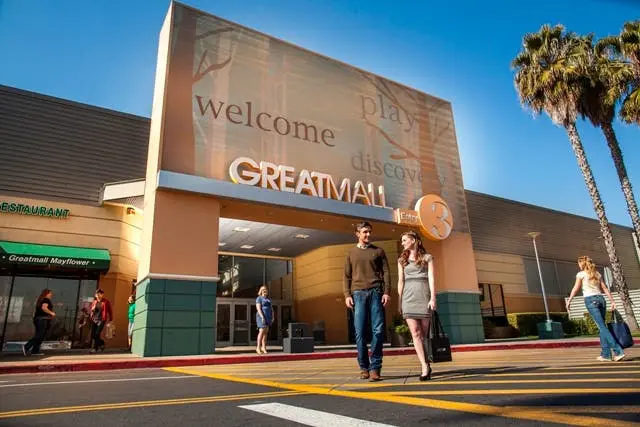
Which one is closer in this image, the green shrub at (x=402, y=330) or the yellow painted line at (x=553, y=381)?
the yellow painted line at (x=553, y=381)

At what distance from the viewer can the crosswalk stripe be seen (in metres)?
2.25

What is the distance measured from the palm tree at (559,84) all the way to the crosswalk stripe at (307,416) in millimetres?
19153

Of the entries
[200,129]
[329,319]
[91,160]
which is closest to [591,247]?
[329,319]

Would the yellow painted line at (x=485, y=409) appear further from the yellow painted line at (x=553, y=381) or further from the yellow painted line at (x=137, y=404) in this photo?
the yellow painted line at (x=553, y=381)

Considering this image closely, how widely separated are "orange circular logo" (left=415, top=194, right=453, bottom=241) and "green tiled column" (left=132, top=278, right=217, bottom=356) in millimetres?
8481

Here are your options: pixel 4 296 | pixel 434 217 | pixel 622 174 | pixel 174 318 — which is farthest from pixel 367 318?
pixel 622 174

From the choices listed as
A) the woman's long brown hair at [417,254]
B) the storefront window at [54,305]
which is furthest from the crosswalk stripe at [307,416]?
the storefront window at [54,305]

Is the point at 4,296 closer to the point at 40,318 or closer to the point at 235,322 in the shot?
the point at 40,318

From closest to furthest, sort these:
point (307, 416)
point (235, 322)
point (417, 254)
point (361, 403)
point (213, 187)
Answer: point (307, 416) < point (361, 403) < point (417, 254) < point (213, 187) < point (235, 322)

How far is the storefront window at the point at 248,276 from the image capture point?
20547 millimetres

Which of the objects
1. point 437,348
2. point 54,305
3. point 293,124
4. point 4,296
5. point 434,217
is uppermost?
point 293,124

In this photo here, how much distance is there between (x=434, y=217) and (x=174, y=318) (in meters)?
10.3

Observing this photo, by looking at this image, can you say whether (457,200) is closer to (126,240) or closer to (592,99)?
(592,99)

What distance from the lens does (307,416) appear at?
2.49 m
